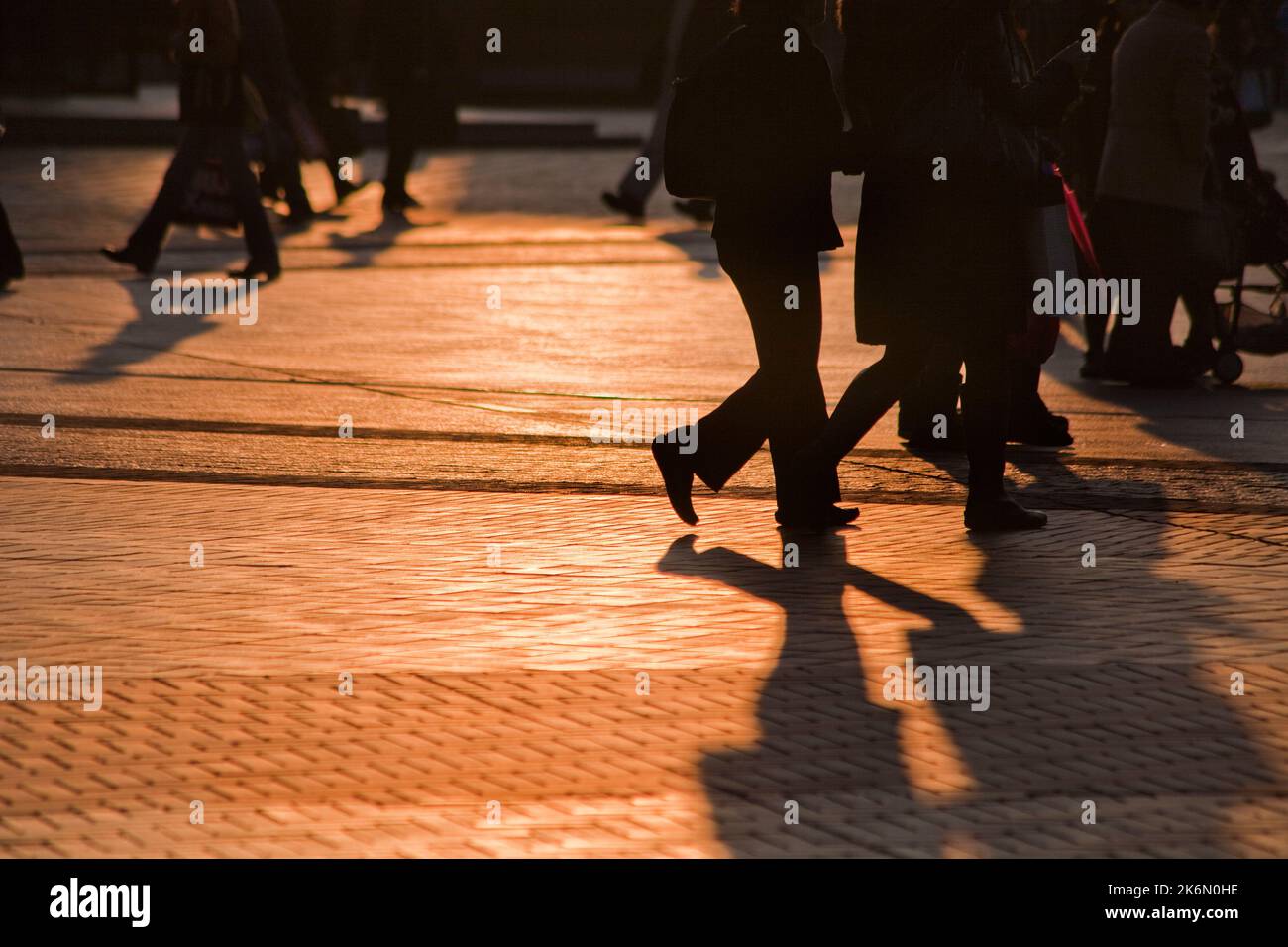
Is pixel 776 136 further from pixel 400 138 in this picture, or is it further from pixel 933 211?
pixel 400 138

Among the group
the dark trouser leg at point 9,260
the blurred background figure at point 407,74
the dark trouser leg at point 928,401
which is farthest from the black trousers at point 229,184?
the dark trouser leg at point 928,401

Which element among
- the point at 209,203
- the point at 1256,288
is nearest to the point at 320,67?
the point at 209,203

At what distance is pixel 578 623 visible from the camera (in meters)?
5.83

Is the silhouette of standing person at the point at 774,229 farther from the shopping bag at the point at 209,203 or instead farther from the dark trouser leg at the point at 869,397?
the shopping bag at the point at 209,203

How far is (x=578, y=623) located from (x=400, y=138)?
11.4 metres

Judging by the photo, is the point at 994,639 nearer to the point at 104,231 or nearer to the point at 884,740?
the point at 884,740

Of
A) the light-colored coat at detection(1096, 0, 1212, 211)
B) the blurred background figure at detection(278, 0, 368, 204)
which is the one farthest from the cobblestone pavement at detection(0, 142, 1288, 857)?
the blurred background figure at detection(278, 0, 368, 204)

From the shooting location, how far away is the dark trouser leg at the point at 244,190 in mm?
13047

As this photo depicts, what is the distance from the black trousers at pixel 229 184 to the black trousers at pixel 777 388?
21.4 ft

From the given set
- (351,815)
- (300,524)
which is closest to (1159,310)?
(300,524)

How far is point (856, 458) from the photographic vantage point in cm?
841

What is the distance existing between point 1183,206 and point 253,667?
5.82 meters

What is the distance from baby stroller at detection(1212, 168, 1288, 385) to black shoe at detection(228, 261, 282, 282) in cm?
569

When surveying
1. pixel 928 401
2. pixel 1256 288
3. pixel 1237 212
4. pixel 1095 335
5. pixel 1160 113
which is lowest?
pixel 1095 335
